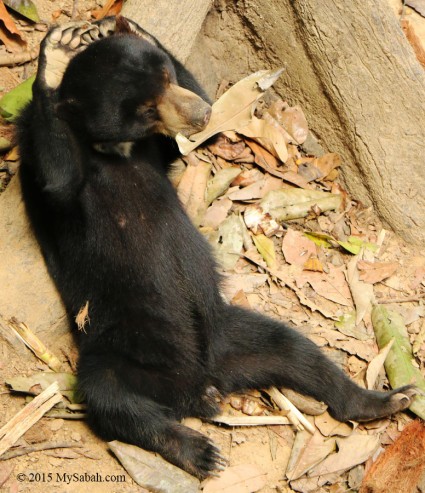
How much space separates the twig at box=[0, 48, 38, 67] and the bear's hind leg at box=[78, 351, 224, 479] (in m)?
2.46

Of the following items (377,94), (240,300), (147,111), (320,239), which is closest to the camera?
(147,111)

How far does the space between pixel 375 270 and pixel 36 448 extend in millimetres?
2828

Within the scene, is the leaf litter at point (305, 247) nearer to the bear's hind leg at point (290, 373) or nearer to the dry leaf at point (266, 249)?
the dry leaf at point (266, 249)

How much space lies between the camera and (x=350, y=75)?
587cm

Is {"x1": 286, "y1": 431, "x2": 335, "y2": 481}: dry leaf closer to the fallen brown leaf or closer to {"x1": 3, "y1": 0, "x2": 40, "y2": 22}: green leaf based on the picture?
the fallen brown leaf

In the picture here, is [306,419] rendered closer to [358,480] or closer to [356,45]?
[358,480]

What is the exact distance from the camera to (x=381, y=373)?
18.3 feet

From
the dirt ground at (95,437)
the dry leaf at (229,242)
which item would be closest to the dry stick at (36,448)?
the dirt ground at (95,437)

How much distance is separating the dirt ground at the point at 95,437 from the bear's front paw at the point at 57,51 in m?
1.42

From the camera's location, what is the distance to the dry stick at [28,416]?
4.62 metres

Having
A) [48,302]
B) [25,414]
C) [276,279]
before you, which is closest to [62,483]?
[25,414]

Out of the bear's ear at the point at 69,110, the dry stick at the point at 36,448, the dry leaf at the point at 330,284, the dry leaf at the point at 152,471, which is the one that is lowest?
the dry stick at the point at 36,448

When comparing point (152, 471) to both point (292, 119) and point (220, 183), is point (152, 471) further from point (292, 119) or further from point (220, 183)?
point (292, 119)

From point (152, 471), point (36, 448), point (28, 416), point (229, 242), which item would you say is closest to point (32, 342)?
point (28, 416)
